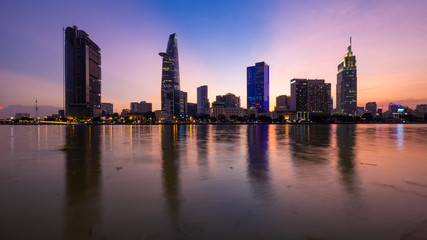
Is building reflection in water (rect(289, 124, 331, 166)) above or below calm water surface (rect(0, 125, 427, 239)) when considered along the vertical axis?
below

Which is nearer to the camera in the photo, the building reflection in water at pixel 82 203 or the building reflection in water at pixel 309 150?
the building reflection in water at pixel 82 203

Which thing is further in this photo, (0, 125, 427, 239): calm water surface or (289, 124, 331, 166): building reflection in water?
(289, 124, 331, 166): building reflection in water

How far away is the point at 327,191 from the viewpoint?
33.3 ft

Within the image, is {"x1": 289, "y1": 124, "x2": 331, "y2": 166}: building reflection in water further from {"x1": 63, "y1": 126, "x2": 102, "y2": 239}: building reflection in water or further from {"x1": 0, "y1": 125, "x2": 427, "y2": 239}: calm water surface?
{"x1": 63, "y1": 126, "x2": 102, "y2": 239}: building reflection in water

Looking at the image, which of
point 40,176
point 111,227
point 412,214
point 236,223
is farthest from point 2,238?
point 412,214

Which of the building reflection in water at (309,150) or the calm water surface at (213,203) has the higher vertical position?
the calm water surface at (213,203)

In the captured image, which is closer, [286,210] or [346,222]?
[346,222]

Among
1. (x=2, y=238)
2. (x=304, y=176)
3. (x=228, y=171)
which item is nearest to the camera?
(x=2, y=238)

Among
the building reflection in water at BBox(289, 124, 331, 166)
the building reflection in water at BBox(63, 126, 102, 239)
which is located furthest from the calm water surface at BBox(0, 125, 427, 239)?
the building reflection in water at BBox(289, 124, 331, 166)

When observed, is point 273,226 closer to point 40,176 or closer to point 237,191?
point 237,191

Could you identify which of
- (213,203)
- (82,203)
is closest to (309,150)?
(213,203)

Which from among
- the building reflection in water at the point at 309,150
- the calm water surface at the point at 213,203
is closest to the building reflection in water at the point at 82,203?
the calm water surface at the point at 213,203

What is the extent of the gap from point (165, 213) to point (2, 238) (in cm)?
451

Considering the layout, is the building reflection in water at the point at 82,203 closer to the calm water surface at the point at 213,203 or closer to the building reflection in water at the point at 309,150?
the calm water surface at the point at 213,203
